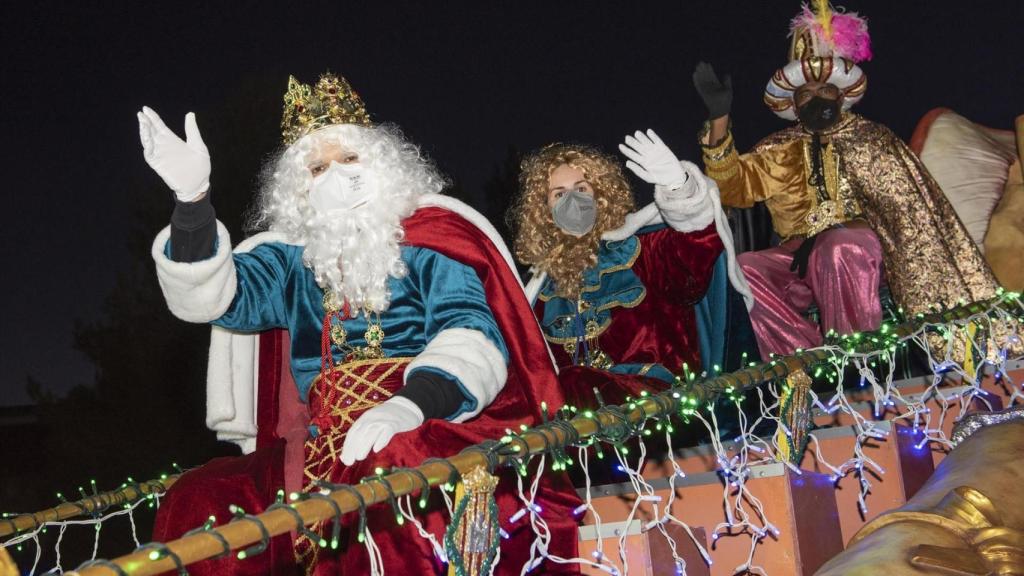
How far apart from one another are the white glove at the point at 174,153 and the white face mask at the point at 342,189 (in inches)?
17.8

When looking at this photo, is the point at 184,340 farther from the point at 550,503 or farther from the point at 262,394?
the point at 550,503

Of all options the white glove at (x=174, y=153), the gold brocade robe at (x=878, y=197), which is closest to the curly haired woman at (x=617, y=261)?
the gold brocade robe at (x=878, y=197)

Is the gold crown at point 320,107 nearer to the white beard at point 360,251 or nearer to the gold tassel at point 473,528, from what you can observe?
the white beard at point 360,251

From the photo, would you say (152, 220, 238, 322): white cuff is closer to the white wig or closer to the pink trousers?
the white wig

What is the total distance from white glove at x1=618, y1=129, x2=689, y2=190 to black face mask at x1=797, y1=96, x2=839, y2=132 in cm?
125

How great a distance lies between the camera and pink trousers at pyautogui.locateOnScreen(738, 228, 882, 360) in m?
4.22

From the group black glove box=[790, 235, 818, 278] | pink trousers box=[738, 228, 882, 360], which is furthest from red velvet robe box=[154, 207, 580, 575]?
black glove box=[790, 235, 818, 278]

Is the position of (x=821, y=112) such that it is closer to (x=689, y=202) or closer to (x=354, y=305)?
(x=689, y=202)

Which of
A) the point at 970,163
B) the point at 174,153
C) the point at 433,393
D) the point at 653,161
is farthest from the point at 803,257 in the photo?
the point at 174,153

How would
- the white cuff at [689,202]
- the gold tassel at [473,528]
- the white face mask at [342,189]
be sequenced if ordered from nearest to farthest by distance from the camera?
the gold tassel at [473,528] < the white face mask at [342,189] < the white cuff at [689,202]

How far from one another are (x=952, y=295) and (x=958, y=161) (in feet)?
2.44

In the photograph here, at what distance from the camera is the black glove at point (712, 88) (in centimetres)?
402

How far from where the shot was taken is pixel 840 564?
1991 millimetres

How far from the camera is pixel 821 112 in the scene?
15.3ft
